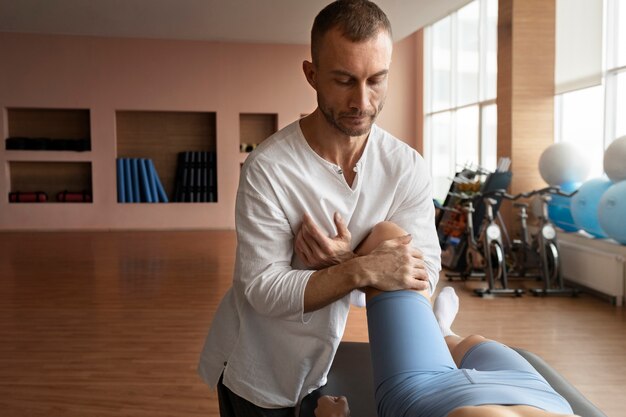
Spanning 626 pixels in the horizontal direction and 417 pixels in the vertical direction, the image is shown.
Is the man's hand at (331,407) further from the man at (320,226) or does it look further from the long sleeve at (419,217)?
the long sleeve at (419,217)

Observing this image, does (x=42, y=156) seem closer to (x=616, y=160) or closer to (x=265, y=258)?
(x=616, y=160)

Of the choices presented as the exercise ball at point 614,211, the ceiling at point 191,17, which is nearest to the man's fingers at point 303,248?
the exercise ball at point 614,211

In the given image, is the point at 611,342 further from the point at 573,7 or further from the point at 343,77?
the point at 573,7

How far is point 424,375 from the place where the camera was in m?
1.38

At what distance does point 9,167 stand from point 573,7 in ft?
26.7

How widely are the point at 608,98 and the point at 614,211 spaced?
1563 mm

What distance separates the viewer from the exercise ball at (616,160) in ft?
15.0

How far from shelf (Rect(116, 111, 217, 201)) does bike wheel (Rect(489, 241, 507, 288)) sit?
246 inches

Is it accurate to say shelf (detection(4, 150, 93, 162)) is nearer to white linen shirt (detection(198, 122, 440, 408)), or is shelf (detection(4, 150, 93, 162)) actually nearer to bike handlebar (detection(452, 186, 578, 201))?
bike handlebar (detection(452, 186, 578, 201))

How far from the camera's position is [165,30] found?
916 cm

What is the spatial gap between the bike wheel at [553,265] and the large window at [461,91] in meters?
1.94

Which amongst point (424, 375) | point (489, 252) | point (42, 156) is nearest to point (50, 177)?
point (42, 156)

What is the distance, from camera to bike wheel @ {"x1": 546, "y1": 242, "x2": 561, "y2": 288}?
5.21 meters

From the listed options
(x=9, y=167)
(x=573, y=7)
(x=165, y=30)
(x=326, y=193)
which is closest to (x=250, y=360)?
(x=326, y=193)
